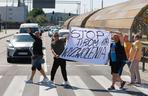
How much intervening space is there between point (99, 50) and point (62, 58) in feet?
4.10

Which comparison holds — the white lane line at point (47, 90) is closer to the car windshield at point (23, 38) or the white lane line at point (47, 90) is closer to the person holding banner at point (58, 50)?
the person holding banner at point (58, 50)

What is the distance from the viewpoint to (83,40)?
14766 millimetres

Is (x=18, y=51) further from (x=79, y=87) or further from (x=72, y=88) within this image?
(x=72, y=88)

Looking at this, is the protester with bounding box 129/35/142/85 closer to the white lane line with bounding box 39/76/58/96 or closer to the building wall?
the white lane line with bounding box 39/76/58/96

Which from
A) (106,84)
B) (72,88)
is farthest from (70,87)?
(106,84)

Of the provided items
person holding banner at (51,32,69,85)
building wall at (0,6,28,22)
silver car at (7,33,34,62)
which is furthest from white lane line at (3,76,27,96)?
building wall at (0,6,28,22)

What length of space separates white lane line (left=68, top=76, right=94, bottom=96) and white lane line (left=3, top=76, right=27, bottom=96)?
1561 millimetres

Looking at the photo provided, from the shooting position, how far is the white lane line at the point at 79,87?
41.4 ft

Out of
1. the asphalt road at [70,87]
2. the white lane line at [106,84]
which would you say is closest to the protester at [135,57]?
the asphalt road at [70,87]

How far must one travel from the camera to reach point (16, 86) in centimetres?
1402

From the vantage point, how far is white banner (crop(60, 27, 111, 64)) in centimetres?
1466

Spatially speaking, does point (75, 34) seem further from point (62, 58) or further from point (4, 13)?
point (4, 13)

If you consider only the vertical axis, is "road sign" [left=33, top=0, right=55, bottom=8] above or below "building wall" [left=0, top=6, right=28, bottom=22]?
above

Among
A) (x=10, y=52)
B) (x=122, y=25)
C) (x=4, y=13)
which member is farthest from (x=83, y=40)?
(x=4, y=13)
